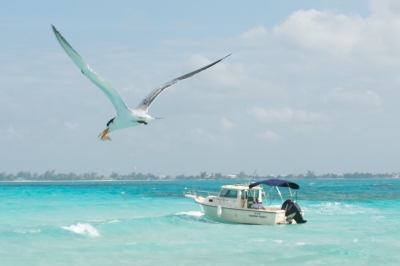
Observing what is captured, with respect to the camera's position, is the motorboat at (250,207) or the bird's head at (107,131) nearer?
the bird's head at (107,131)

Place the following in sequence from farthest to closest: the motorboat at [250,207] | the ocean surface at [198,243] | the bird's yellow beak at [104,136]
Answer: the motorboat at [250,207] < the ocean surface at [198,243] < the bird's yellow beak at [104,136]

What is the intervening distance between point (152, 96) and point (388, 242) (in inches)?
587

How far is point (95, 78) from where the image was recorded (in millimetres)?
8703

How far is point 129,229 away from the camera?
85.6 feet

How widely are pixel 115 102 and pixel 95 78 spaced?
68 cm

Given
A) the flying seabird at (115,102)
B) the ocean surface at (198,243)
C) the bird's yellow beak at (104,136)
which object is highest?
the flying seabird at (115,102)

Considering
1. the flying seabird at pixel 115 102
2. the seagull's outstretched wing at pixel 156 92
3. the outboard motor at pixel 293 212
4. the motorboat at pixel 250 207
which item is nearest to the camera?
the flying seabird at pixel 115 102

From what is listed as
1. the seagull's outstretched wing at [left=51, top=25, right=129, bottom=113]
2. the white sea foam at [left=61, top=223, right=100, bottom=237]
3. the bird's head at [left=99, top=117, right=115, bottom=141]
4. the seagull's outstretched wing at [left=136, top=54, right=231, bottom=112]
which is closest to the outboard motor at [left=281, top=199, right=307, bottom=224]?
the white sea foam at [left=61, top=223, right=100, bottom=237]

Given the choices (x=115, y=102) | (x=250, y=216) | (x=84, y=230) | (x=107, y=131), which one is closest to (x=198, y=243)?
(x=250, y=216)

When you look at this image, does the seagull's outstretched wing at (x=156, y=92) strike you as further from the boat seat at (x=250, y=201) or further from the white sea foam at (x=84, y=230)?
the boat seat at (x=250, y=201)

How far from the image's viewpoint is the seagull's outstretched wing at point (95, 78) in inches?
315

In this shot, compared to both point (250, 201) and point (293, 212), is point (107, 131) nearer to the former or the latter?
point (293, 212)

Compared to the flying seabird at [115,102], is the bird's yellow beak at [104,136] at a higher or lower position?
lower

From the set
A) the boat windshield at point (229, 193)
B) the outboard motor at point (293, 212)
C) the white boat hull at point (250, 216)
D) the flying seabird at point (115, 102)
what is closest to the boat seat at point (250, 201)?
the boat windshield at point (229, 193)
